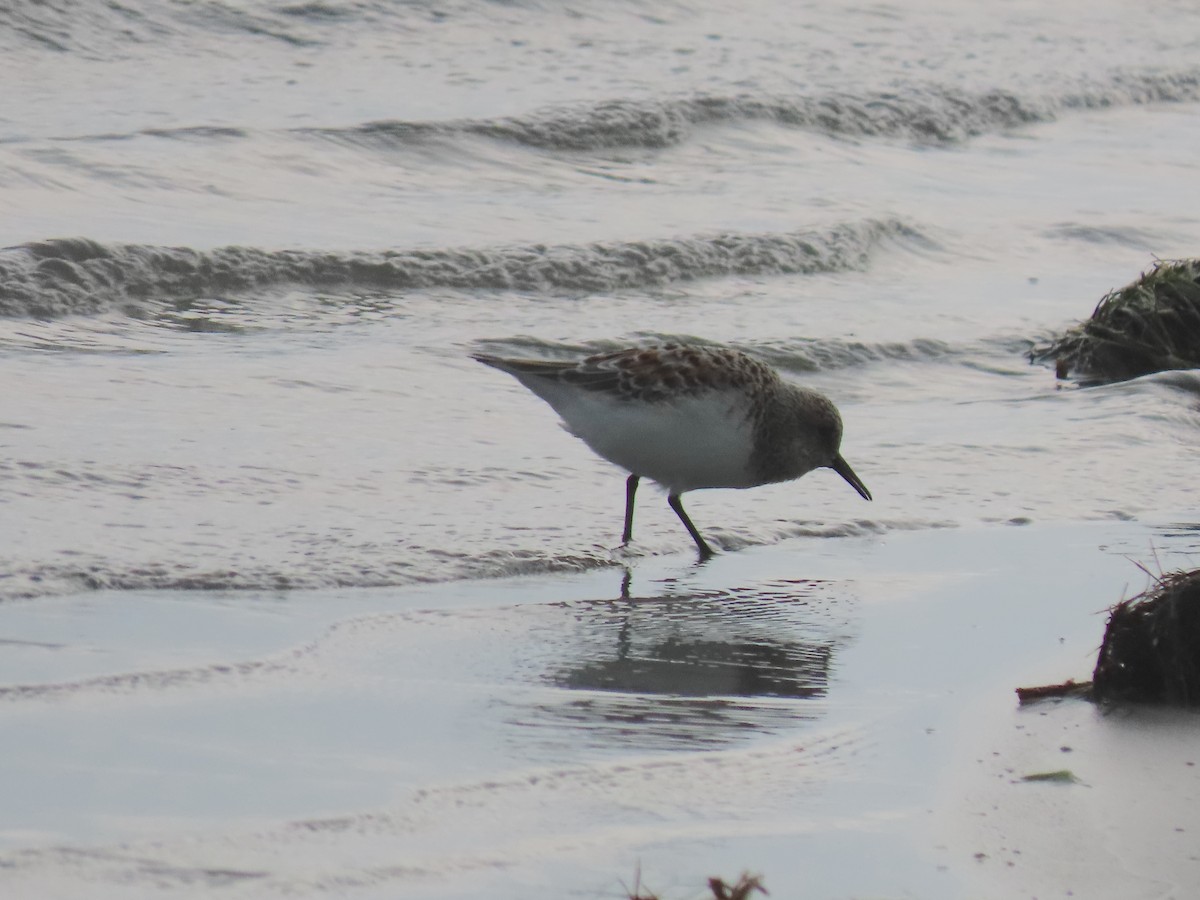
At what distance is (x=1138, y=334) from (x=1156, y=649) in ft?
17.3

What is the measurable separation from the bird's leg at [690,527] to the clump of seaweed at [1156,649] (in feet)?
6.10

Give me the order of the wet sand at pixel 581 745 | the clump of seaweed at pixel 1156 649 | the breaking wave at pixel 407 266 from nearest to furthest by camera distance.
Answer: the wet sand at pixel 581 745
the clump of seaweed at pixel 1156 649
the breaking wave at pixel 407 266

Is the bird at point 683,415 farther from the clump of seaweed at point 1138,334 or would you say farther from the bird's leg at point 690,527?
the clump of seaweed at point 1138,334

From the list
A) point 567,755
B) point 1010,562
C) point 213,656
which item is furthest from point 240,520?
point 1010,562

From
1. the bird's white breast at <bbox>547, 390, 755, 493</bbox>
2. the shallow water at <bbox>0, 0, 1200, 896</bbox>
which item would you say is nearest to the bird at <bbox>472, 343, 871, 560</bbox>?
the bird's white breast at <bbox>547, 390, 755, 493</bbox>

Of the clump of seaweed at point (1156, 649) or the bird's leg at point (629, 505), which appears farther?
the bird's leg at point (629, 505)

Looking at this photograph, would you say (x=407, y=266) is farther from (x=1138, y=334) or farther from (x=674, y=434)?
(x=674, y=434)

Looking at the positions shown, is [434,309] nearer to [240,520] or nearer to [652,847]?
[240,520]

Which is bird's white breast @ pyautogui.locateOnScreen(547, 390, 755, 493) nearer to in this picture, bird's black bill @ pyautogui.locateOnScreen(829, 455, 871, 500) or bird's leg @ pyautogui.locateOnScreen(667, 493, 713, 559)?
bird's leg @ pyautogui.locateOnScreen(667, 493, 713, 559)

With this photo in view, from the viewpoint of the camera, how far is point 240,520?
17.8 ft

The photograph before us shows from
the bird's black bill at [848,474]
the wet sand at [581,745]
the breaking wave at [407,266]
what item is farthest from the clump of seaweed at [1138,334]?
the wet sand at [581,745]

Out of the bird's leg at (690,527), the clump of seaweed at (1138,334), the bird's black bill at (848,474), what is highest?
the clump of seaweed at (1138,334)

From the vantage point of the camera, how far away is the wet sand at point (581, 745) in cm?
313

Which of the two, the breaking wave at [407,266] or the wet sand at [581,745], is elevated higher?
the breaking wave at [407,266]
